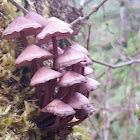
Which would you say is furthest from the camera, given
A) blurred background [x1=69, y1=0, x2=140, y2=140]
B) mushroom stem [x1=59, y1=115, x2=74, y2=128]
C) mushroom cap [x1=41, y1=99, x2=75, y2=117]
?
blurred background [x1=69, y1=0, x2=140, y2=140]

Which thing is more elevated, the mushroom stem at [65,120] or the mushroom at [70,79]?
the mushroom at [70,79]

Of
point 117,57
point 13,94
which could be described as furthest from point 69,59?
point 117,57

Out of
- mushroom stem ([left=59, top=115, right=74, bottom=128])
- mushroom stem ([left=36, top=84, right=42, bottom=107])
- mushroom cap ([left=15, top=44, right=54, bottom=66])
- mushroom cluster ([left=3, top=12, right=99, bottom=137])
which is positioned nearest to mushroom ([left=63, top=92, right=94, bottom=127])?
mushroom cluster ([left=3, top=12, right=99, bottom=137])

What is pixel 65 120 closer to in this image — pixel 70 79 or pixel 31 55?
pixel 70 79

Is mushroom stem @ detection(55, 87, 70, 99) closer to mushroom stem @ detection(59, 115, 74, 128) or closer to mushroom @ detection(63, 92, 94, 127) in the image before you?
mushroom @ detection(63, 92, 94, 127)

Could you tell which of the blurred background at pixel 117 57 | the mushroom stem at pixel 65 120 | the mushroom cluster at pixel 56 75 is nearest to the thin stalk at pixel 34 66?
the mushroom cluster at pixel 56 75

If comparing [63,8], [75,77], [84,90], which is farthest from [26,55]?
[63,8]

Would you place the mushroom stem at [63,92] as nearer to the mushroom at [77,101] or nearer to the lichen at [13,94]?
the mushroom at [77,101]
